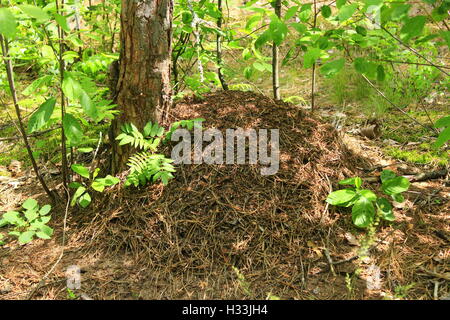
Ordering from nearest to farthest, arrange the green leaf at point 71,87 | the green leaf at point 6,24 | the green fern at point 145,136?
the green leaf at point 6,24, the green leaf at point 71,87, the green fern at point 145,136

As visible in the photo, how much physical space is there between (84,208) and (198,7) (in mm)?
1907

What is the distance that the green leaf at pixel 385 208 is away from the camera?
94.1 inches

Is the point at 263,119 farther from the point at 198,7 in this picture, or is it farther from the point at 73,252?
the point at 73,252

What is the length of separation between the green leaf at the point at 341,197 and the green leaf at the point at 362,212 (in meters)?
0.08

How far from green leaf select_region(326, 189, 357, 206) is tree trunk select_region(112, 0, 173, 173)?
135 cm

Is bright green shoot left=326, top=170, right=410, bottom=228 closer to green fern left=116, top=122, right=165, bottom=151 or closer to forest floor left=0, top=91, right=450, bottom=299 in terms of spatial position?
forest floor left=0, top=91, right=450, bottom=299

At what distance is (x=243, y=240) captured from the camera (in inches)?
93.3

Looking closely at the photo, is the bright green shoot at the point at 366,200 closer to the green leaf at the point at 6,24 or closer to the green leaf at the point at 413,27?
the green leaf at the point at 413,27

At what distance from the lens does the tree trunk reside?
2.54 m

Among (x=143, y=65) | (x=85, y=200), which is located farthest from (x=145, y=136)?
(x=85, y=200)

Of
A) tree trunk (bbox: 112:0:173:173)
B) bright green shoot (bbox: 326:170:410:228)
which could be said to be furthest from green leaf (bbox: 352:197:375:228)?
tree trunk (bbox: 112:0:173:173)

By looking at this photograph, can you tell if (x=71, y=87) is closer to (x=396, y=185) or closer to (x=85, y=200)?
(x=85, y=200)

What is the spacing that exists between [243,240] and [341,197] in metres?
0.68

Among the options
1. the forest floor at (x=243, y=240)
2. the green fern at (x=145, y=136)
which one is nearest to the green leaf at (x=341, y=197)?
the forest floor at (x=243, y=240)
